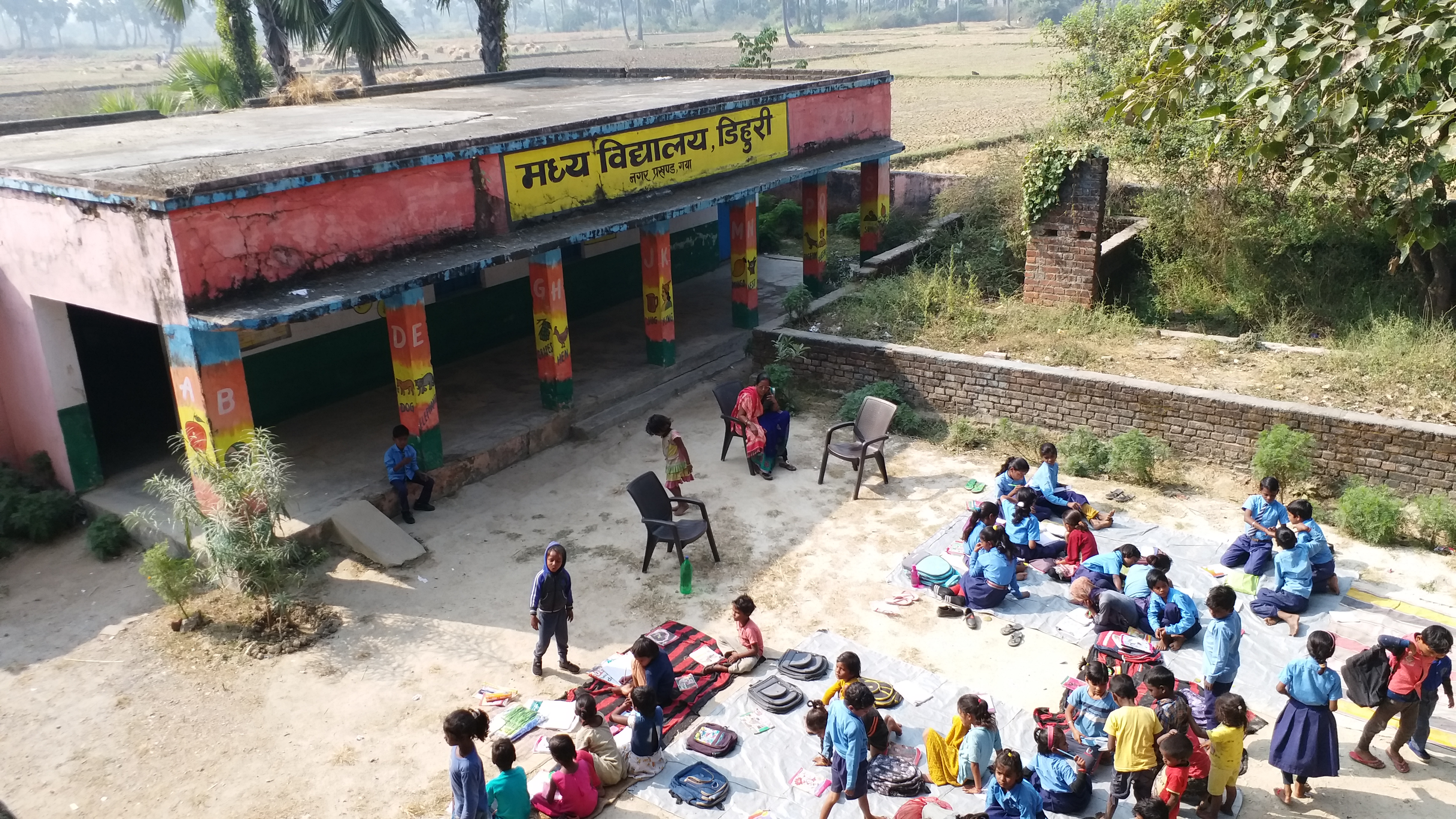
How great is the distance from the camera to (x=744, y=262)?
1468cm

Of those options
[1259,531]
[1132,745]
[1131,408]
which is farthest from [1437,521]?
[1132,745]

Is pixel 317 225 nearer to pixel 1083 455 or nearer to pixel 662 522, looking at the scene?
pixel 662 522

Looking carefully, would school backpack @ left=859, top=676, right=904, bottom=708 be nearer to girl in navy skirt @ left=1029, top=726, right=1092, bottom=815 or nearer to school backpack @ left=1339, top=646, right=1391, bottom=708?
girl in navy skirt @ left=1029, top=726, right=1092, bottom=815

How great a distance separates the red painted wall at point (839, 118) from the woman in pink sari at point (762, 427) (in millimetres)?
5469

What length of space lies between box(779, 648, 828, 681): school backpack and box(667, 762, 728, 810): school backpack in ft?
3.76

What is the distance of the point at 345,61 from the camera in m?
20.4

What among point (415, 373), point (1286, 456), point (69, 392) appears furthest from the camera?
point (415, 373)

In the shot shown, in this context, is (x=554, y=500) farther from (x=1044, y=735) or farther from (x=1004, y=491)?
(x=1044, y=735)

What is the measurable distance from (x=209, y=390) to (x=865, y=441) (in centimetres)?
614

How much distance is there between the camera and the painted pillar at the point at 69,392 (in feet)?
33.1

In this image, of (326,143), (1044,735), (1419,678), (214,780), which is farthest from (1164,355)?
(214,780)

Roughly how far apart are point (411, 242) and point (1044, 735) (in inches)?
290

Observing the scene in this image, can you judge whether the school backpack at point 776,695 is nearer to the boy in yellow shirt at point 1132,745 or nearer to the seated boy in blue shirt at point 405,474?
the boy in yellow shirt at point 1132,745

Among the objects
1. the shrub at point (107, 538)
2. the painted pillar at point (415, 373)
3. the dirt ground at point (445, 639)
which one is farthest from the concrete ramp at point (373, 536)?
the shrub at point (107, 538)
